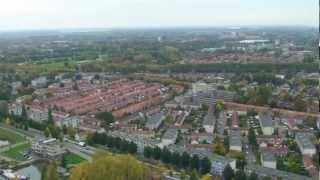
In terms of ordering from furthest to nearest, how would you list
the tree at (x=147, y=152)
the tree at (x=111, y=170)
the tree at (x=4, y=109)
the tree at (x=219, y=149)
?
the tree at (x=4, y=109) → the tree at (x=219, y=149) → the tree at (x=147, y=152) → the tree at (x=111, y=170)

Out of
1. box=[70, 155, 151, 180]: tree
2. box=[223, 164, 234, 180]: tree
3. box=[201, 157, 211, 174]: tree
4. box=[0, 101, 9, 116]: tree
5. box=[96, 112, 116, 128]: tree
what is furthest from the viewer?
box=[0, 101, 9, 116]: tree

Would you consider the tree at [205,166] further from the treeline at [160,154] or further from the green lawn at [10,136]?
the green lawn at [10,136]

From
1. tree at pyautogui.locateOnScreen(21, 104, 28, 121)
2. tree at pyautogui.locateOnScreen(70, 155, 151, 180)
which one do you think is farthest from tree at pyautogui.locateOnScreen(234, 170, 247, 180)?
tree at pyautogui.locateOnScreen(21, 104, 28, 121)

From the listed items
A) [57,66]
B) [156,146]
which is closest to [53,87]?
[57,66]

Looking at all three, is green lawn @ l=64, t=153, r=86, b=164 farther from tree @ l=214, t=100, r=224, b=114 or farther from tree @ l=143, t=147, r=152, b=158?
tree @ l=214, t=100, r=224, b=114

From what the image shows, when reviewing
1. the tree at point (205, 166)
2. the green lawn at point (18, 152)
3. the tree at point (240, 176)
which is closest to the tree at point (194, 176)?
the tree at point (205, 166)

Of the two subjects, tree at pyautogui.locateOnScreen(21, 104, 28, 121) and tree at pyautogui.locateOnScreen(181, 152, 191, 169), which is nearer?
tree at pyautogui.locateOnScreen(181, 152, 191, 169)

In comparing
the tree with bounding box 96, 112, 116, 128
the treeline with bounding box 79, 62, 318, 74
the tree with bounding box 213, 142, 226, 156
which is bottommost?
the treeline with bounding box 79, 62, 318, 74
